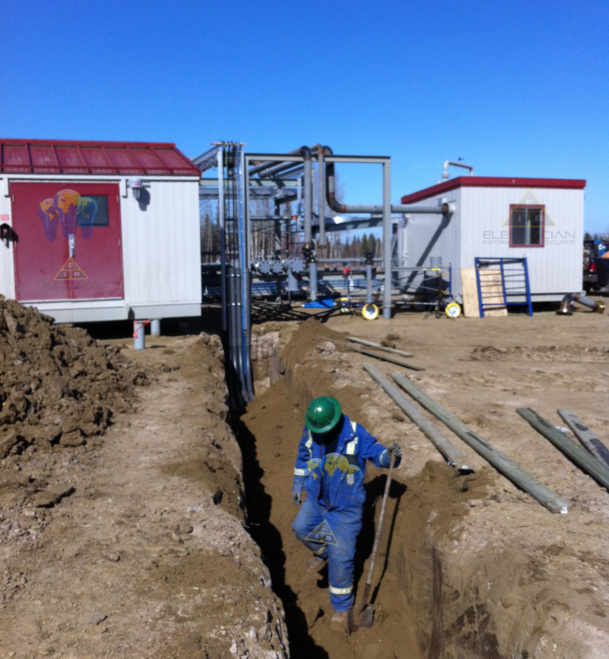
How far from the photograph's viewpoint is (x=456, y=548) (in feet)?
16.0

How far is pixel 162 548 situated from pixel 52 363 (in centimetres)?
373

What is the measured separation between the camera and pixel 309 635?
216 inches

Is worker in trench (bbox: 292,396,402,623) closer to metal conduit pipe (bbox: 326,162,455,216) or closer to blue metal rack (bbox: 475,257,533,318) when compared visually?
metal conduit pipe (bbox: 326,162,455,216)

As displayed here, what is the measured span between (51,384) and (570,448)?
A: 5.41 m

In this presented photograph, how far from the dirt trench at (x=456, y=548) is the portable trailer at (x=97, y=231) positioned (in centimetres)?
430

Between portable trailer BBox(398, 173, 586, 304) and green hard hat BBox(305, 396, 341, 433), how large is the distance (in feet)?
40.4

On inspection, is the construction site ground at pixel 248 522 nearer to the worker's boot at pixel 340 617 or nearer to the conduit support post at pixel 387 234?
the worker's boot at pixel 340 617

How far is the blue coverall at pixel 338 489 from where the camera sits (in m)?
5.40

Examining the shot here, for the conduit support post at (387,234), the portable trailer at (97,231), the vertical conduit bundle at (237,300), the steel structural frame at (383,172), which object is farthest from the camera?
the conduit support post at (387,234)

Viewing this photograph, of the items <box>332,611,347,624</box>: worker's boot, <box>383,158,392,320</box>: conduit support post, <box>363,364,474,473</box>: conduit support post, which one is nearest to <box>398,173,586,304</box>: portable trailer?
<box>383,158,392,320</box>: conduit support post

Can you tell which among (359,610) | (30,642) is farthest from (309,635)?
(30,642)

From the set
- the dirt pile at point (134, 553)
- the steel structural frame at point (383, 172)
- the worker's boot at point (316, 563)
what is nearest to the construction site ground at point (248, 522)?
the dirt pile at point (134, 553)

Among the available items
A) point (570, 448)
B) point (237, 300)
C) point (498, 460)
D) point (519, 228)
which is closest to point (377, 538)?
point (498, 460)

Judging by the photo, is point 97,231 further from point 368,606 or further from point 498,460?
point 368,606
